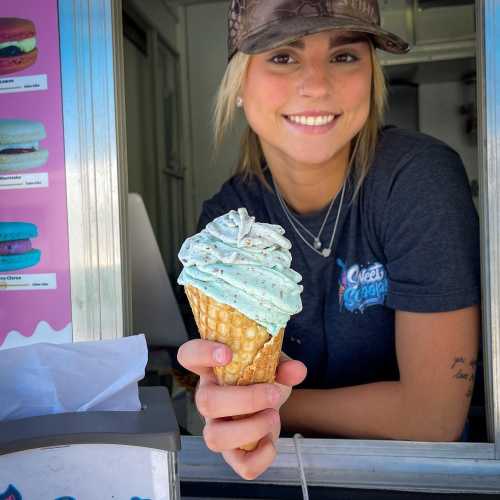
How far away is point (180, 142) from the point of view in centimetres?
378

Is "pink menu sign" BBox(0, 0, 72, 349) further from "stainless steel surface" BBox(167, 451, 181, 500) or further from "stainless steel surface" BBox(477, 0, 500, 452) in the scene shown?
"stainless steel surface" BBox(477, 0, 500, 452)

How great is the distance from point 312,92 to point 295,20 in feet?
0.64

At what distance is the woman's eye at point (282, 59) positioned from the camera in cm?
142

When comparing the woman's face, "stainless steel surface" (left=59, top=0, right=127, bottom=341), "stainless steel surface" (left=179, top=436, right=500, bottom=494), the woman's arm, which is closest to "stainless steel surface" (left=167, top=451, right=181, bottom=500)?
"stainless steel surface" (left=179, top=436, right=500, bottom=494)

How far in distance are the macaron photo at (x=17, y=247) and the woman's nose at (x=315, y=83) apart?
32.3 inches

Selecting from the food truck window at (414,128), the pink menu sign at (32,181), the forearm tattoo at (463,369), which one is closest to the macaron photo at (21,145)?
the pink menu sign at (32,181)

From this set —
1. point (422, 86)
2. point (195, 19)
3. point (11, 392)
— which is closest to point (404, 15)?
point (422, 86)

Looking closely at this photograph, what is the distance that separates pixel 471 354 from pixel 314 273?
1.62 feet

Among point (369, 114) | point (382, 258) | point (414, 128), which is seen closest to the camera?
point (382, 258)

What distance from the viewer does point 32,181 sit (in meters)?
1.33

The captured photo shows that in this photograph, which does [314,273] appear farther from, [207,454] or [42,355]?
[42,355]

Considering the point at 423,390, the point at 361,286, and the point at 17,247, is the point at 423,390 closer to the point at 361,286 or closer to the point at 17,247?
the point at 361,286

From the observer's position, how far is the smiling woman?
132 cm

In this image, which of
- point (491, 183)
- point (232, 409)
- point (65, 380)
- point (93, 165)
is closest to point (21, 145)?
point (93, 165)
